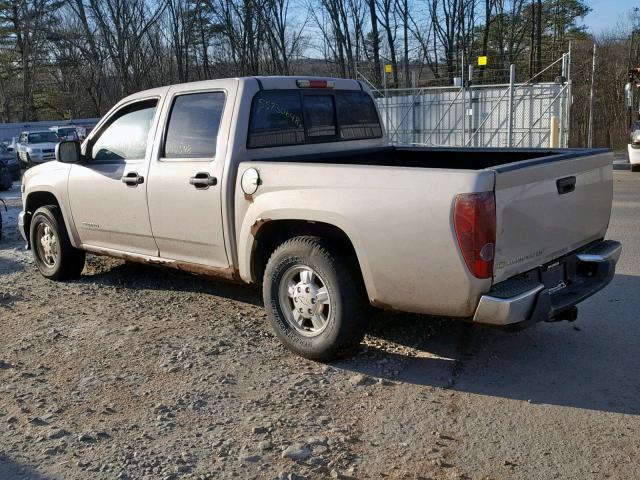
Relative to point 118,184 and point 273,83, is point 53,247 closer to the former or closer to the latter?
point 118,184

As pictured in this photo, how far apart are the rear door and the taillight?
1995 millimetres

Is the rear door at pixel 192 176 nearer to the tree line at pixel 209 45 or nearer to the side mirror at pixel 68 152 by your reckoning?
the side mirror at pixel 68 152

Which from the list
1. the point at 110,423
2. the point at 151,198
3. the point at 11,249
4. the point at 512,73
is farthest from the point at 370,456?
the point at 512,73

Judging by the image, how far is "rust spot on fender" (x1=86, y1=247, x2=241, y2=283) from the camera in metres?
5.14

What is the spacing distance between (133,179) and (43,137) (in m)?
24.1

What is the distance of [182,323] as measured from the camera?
18.1ft

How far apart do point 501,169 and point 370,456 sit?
1693 mm

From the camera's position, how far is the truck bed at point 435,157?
5.35m

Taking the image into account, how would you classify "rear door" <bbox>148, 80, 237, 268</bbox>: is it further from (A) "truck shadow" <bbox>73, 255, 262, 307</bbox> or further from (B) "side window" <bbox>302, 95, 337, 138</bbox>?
(A) "truck shadow" <bbox>73, 255, 262, 307</bbox>

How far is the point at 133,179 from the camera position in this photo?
223 inches

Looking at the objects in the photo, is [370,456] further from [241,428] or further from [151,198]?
[151,198]

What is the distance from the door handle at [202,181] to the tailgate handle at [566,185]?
240cm

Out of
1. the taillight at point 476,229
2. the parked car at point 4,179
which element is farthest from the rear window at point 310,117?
the parked car at point 4,179

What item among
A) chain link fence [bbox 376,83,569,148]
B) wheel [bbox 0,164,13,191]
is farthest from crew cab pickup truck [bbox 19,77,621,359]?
A: chain link fence [bbox 376,83,569,148]
